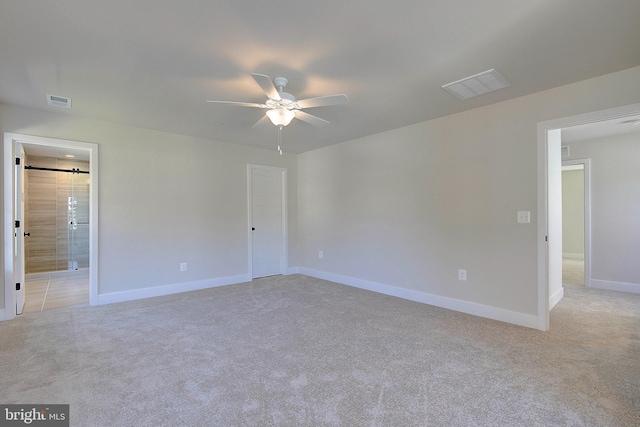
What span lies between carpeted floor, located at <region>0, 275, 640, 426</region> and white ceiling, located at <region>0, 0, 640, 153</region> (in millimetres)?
2412

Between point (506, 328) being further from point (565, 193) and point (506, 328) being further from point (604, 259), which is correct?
point (565, 193)

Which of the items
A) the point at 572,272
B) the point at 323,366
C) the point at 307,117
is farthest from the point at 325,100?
the point at 572,272

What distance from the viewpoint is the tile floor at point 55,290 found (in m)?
3.97

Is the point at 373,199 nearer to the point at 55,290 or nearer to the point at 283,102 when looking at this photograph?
the point at 283,102

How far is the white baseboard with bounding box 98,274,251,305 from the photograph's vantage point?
3982 millimetres

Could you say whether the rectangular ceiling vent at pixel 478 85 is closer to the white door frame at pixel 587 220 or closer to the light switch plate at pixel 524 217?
the light switch plate at pixel 524 217

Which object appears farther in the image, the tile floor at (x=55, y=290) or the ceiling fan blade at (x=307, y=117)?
the tile floor at (x=55, y=290)

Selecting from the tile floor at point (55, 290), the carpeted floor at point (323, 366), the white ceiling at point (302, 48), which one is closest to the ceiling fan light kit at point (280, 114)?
the white ceiling at point (302, 48)

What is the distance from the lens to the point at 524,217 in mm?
3143

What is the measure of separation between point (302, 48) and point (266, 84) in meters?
0.37

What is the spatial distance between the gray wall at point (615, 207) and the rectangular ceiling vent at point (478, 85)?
10.6ft

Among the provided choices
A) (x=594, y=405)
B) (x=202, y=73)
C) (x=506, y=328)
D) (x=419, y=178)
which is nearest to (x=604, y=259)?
(x=506, y=328)

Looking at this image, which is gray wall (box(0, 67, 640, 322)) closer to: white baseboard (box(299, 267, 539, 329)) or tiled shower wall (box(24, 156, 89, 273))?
white baseboard (box(299, 267, 539, 329))

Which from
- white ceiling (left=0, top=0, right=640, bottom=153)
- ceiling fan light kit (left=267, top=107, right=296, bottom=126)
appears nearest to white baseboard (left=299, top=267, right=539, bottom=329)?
white ceiling (left=0, top=0, right=640, bottom=153)
